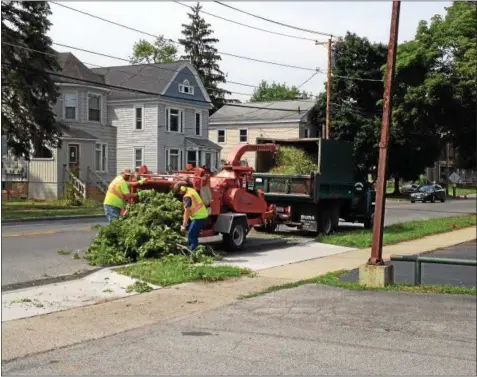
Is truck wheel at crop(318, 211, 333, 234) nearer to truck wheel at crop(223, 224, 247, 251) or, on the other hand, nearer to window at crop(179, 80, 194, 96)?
truck wheel at crop(223, 224, 247, 251)

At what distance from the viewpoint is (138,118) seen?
1422 inches

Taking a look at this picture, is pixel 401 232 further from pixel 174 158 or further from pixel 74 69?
pixel 74 69

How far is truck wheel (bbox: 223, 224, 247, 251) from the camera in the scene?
1282 cm

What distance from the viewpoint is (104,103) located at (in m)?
35.6

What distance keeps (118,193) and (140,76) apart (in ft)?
65.5

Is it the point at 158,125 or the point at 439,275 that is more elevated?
the point at 158,125

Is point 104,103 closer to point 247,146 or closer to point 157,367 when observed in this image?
point 247,146

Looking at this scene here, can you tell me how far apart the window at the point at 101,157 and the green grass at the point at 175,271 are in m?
25.4

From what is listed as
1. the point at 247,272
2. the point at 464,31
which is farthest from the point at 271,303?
the point at 464,31

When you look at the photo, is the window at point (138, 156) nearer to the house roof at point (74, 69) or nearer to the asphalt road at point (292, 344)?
the house roof at point (74, 69)

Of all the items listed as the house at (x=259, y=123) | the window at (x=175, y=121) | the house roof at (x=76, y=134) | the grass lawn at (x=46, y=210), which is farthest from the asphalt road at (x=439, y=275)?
the window at (x=175, y=121)

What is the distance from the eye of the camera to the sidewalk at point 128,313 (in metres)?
6.01

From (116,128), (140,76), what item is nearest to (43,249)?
(140,76)

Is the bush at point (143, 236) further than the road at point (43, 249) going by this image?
Yes
